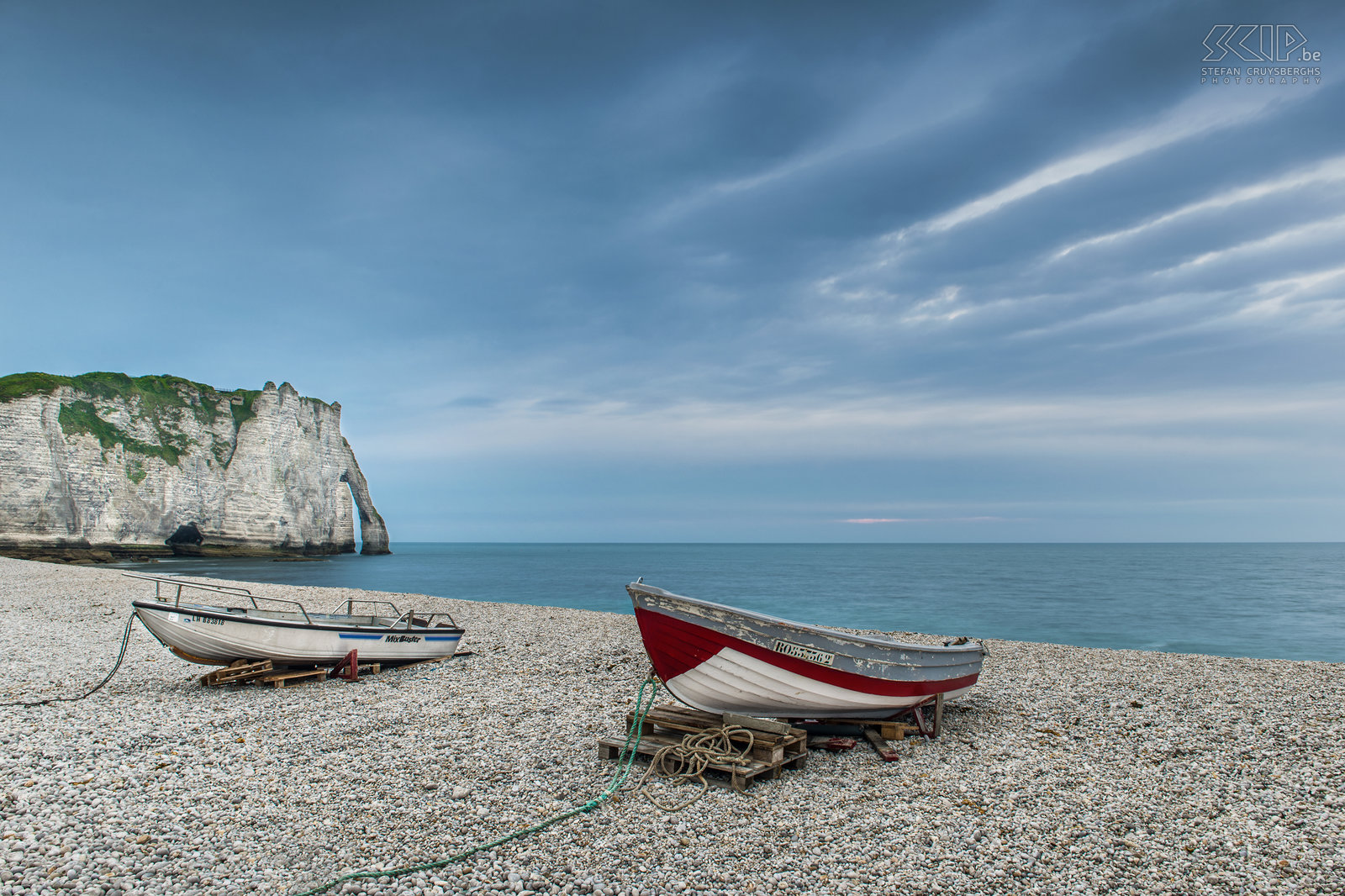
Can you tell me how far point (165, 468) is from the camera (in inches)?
2530

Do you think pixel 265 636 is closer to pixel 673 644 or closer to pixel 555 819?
pixel 673 644

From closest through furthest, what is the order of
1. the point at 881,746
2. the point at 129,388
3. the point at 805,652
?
the point at 805,652 → the point at 881,746 → the point at 129,388

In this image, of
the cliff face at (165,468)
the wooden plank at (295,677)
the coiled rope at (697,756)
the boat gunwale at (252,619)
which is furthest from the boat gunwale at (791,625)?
the cliff face at (165,468)

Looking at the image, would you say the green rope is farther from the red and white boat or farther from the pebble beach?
the red and white boat

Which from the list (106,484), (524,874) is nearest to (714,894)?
(524,874)

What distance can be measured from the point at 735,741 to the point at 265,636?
8.44m

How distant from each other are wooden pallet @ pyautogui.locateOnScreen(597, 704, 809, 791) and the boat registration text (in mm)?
855

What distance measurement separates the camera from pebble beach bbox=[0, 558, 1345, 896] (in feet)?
17.7

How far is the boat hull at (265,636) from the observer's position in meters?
10.9

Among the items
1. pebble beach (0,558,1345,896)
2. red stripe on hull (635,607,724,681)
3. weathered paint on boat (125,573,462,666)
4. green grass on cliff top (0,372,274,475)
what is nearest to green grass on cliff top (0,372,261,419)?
green grass on cliff top (0,372,274,475)

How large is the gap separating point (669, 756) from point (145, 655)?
43.5 ft

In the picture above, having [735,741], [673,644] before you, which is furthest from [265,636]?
[735,741]

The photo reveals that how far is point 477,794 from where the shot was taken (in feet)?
22.9

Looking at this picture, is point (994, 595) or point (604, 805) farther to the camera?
point (994, 595)
